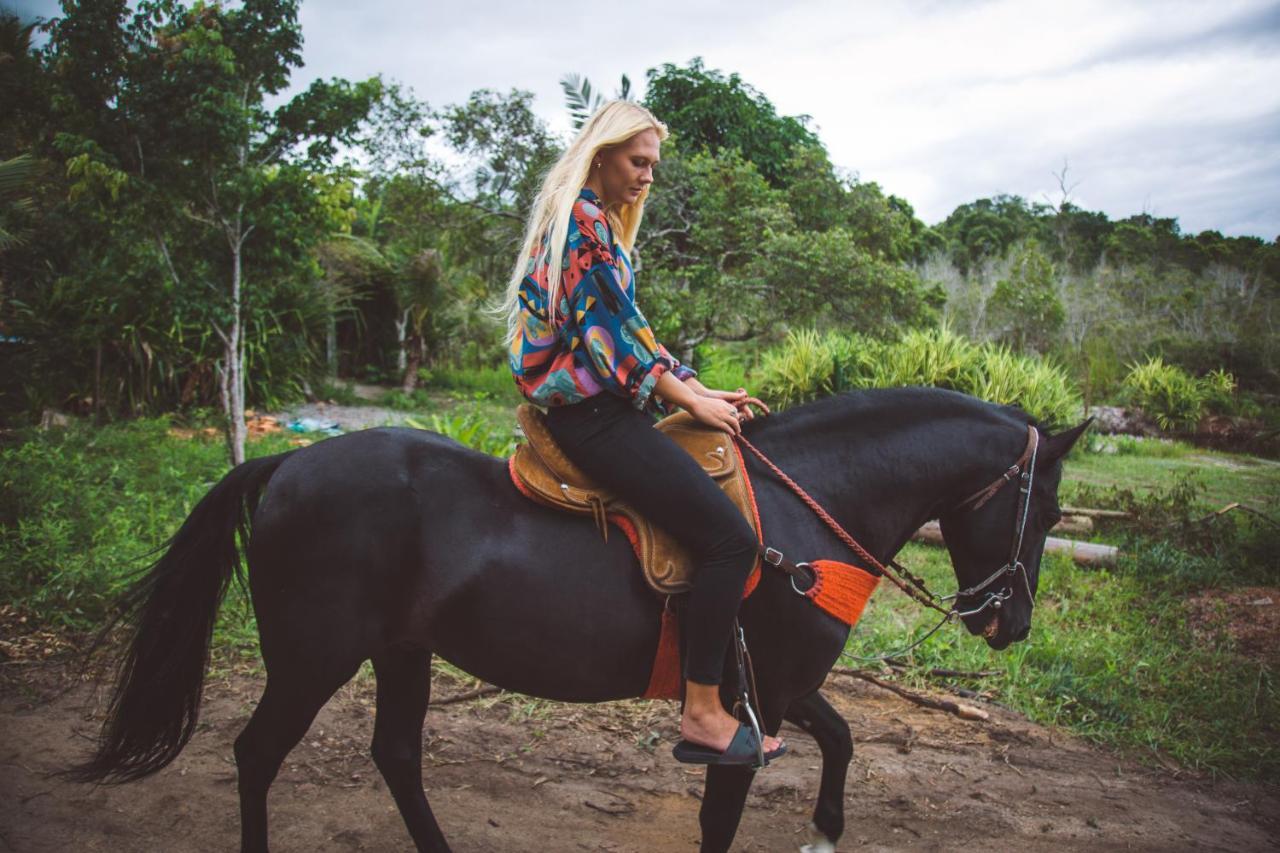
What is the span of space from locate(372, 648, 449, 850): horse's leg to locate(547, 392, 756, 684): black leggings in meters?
1.05

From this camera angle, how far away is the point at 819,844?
9.96ft

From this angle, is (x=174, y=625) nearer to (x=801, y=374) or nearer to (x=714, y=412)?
(x=714, y=412)

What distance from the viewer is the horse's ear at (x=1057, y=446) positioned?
264 cm

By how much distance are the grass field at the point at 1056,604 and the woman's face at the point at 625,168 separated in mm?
3570

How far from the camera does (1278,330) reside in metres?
16.1

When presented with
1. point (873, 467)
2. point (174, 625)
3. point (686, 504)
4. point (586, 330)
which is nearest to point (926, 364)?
point (873, 467)

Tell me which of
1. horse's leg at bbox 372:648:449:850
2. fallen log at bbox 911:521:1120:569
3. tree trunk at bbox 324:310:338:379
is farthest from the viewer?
tree trunk at bbox 324:310:338:379

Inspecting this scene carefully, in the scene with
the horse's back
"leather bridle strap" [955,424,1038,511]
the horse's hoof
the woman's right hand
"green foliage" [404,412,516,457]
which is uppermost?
the woman's right hand

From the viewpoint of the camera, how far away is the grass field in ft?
14.0

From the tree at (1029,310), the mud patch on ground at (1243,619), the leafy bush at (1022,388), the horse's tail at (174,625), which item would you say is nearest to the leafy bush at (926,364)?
the leafy bush at (1022,388)

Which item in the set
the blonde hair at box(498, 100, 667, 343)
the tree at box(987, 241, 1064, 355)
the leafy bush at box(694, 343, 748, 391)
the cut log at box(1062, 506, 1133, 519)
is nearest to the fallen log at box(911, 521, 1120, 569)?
the cut log at box(1062, 506, 1133, 519)

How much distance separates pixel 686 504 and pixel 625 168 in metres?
1.02

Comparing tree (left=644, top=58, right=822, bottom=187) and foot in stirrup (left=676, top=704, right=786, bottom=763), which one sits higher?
tree (left=644, top=58, right=822, bottom=187)

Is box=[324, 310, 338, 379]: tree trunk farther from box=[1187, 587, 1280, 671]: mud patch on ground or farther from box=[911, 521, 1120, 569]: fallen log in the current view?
box=[1187, 587, 1280, 671]: mud patch on ground
